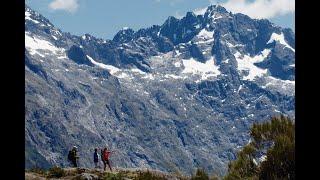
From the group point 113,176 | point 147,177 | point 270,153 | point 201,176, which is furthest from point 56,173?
point 270,153

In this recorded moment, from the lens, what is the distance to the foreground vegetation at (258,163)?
24984 mm

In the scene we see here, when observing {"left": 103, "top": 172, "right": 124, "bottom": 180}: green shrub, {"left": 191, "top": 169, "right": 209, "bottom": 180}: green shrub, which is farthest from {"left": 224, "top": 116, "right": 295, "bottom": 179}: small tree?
{"left": 103, "top": 172, "right": 124, "bottom": 180}: green shrub

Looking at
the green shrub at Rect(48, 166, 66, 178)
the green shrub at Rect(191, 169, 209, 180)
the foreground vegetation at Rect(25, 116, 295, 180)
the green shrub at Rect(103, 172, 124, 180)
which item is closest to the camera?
Answer: the foreground vegetation at Rect(25, 116, 295, 180)

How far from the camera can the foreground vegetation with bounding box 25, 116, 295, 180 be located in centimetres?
2498

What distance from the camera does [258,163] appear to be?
93.0 feet

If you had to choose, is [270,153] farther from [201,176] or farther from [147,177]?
[147,177]

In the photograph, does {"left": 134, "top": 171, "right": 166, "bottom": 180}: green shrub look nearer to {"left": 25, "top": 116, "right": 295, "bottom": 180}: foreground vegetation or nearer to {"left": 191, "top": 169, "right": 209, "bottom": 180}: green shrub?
{"left": 25, "top": 116, "right": 295, "bottom": 180}: foreground vegetation

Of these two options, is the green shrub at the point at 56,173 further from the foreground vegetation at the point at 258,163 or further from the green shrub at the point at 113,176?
the green shrub at the point at 113,176
